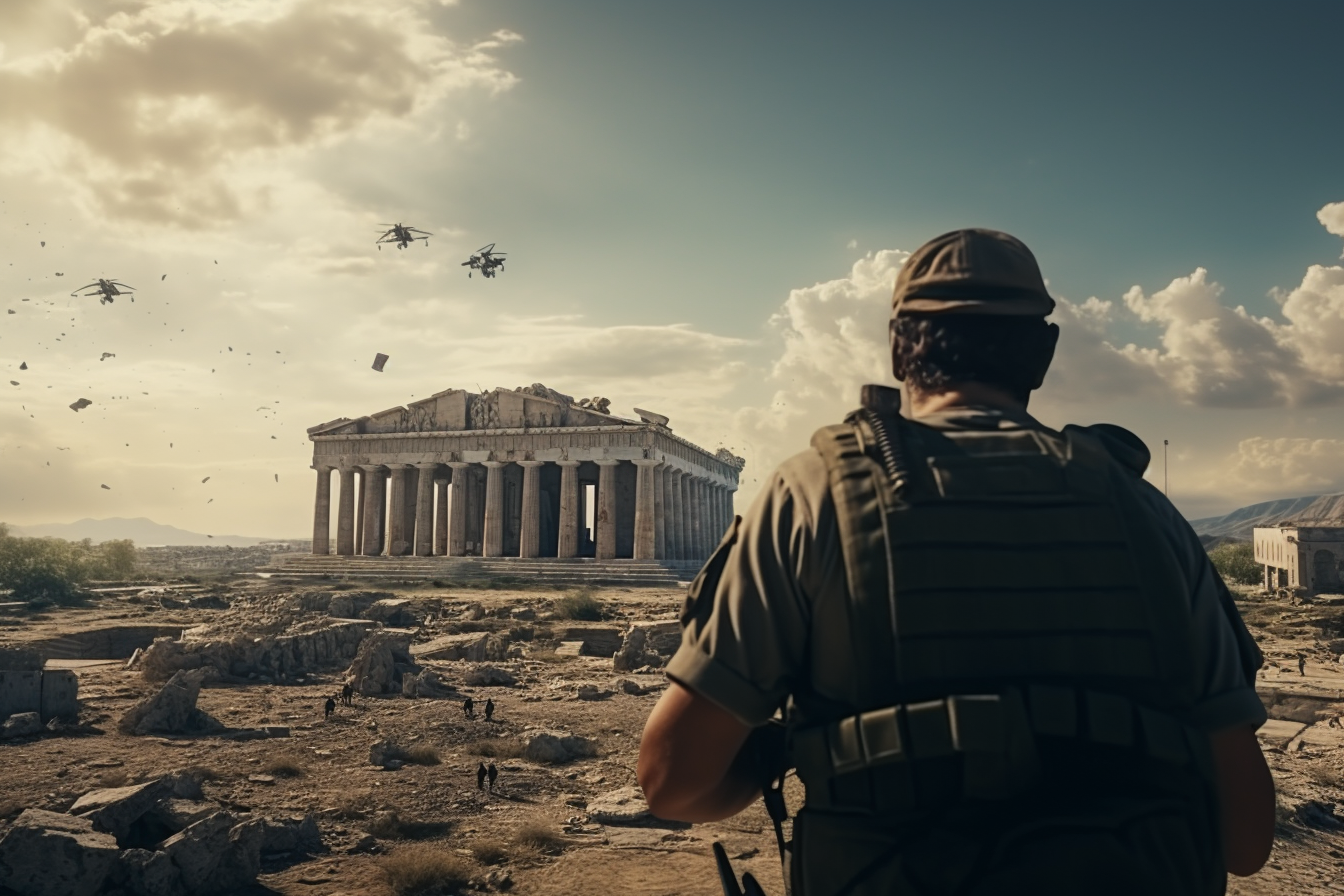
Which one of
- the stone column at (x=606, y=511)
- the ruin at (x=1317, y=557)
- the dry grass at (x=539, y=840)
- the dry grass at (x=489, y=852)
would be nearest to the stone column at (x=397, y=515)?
the stone column at (x=606, y=511)

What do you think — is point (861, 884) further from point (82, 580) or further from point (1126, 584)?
point (82, 580)

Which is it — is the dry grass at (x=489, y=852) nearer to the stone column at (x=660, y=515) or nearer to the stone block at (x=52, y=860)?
the stone block at (x=52, y=860)

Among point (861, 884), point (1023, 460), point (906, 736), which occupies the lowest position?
point (861, 884)

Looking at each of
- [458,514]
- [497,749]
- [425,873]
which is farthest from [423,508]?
[425,873]

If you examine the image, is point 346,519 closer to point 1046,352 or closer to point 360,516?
point 360,516

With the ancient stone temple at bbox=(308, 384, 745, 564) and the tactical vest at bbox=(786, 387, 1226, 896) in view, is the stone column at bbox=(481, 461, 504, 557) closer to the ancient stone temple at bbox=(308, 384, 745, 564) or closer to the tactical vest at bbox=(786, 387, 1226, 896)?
the ancient stone temple at bbox=(308, 384, 745, 564)

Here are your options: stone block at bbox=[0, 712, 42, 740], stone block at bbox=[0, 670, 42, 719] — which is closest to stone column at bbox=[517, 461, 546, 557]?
stone block at bbox=[0, 670, 42, 719]

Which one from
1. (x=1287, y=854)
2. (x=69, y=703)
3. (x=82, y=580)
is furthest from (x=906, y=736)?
(x=82, y=580)
